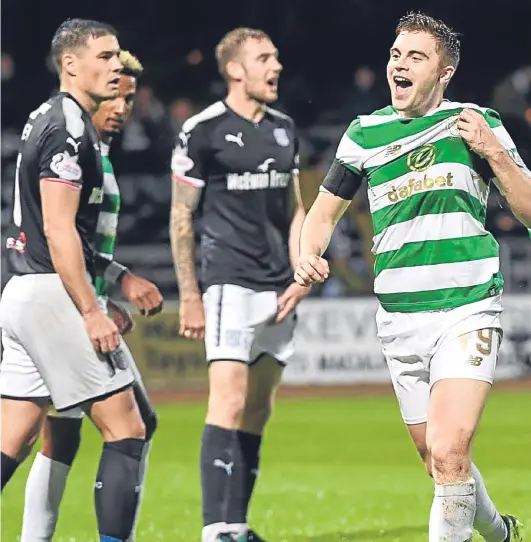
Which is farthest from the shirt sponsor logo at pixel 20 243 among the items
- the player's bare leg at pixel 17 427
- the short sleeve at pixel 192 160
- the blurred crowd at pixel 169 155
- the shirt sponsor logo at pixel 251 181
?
the blurred crowd at pixel 169 155

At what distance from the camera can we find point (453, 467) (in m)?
4.93

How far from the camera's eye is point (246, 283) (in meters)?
6.98

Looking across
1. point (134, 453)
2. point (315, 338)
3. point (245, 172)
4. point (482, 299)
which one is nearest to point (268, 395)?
point (245, 172)

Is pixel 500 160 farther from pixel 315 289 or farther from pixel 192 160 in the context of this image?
pixel 315 289

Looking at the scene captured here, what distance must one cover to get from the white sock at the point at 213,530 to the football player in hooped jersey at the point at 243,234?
12.2 inches

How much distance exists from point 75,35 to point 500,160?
1.85 metres

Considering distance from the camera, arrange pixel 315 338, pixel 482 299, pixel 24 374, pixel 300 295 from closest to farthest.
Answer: pixel 482 299
pixel 24 374
pixel 300 295
pixel 315 338

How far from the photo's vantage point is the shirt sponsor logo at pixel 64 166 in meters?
5.38

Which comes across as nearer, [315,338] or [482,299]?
[482,299]

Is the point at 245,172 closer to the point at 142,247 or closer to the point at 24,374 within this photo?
the point at 24,374

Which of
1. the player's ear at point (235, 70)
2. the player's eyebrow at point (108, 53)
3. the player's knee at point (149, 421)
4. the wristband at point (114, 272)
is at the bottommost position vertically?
the player's knee at point (149, 421)

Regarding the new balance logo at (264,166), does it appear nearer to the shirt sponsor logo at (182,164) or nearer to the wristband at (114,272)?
the shirt sponsor logo at (182,164)

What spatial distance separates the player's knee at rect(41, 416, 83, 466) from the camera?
6.16 metres

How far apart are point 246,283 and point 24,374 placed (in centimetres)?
162
